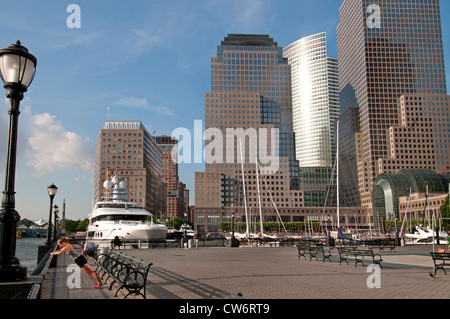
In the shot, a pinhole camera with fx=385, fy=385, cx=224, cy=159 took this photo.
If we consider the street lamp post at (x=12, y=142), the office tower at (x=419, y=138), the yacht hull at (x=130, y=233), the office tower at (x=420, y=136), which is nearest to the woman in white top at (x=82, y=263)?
the street lamp post at (x=12, y=142)

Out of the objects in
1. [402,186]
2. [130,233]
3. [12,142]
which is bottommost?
[130,233]

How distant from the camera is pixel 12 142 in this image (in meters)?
8.17

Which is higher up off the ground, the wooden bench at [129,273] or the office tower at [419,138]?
the office tower at [419,138]

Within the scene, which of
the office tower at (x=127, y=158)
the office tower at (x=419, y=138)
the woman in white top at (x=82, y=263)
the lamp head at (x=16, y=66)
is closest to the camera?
the lamp head at (x=16, y=66)

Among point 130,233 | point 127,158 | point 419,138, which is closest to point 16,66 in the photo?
point 130,233

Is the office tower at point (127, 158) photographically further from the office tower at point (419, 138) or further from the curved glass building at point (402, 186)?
the office tower at point (419, 138)

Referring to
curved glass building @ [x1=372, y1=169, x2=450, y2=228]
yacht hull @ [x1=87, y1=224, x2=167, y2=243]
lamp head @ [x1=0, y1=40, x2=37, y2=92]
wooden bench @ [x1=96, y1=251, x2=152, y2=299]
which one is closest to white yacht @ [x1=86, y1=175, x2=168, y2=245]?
yacht hull @ [x1=87, y1=224, x2=167, y2=243]

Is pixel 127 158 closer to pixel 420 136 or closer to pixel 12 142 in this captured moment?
pixel 420 136

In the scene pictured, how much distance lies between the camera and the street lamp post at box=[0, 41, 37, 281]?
767cm

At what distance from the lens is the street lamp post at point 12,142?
302 inches

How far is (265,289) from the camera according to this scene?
1316 centimetres

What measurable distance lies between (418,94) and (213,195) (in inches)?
4581

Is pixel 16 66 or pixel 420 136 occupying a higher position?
pixel 420 136
